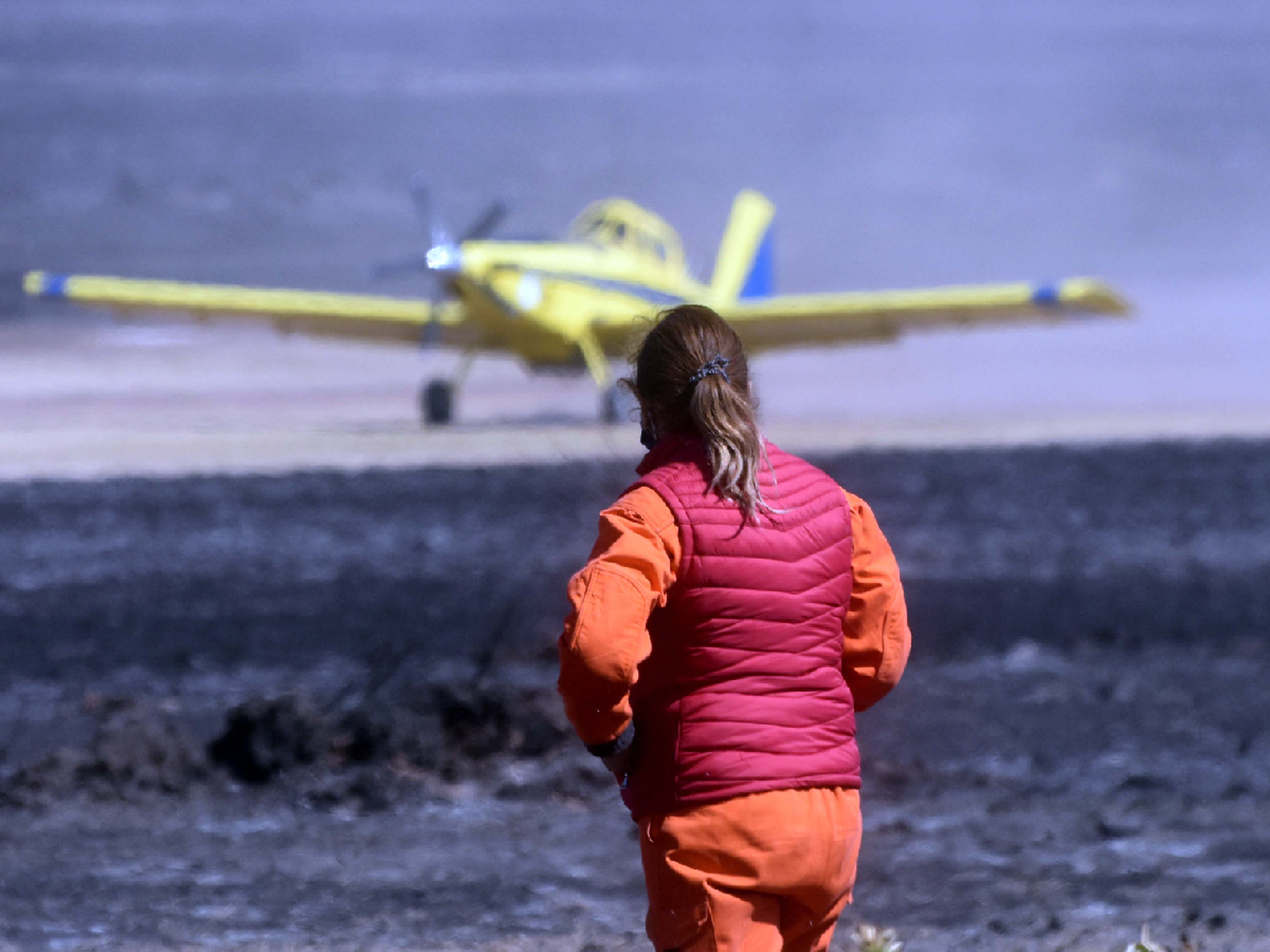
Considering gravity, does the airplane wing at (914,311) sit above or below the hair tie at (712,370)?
above

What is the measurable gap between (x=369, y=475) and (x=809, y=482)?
11839 mm

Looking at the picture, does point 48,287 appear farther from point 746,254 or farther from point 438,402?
point 746,254

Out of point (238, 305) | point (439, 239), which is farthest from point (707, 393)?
point (238, 305)

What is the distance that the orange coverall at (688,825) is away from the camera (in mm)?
2199

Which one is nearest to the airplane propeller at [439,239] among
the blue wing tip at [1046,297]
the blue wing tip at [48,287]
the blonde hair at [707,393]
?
the blue wing tip at [48,287]

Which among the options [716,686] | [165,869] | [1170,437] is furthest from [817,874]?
[1170,437]

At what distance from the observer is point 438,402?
21078 mm

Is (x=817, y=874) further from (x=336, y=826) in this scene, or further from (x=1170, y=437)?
(x=1170, y=437)

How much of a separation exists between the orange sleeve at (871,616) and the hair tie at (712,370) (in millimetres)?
320

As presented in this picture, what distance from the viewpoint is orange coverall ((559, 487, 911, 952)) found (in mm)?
2199

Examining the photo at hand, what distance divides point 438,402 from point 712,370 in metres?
18.9

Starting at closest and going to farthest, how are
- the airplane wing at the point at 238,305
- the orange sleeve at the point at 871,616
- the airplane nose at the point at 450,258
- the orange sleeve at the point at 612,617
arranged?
the orange sleeve at the point at 612,617 < the orange sleeve at the point at 871,616 < the airplane nose at the point at 450,258 < the airplane wing at the point at 238,305

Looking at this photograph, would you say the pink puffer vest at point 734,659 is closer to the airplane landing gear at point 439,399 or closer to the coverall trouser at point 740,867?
the coverall trouser at point 740,867

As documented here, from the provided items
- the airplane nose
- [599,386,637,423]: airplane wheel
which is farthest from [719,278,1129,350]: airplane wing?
the airplane nose
